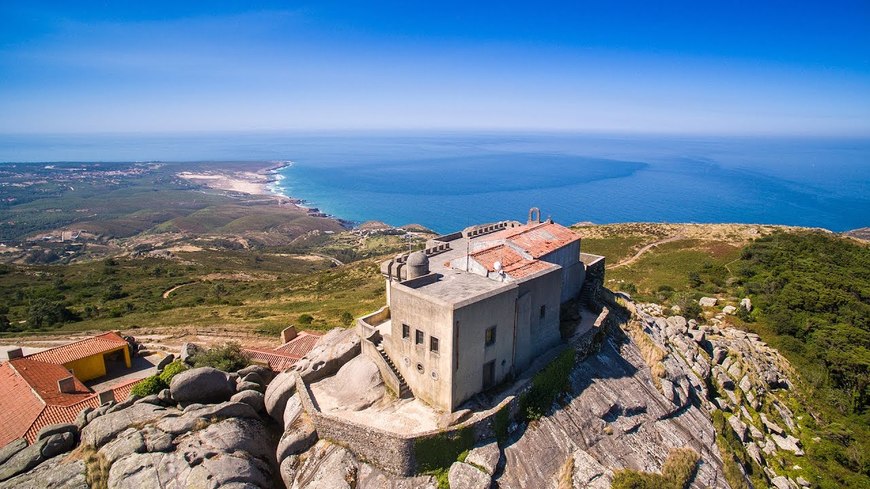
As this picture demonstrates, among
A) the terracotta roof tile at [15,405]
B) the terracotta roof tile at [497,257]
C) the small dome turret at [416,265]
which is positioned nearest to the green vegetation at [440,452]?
the small dome turret at [416,265]

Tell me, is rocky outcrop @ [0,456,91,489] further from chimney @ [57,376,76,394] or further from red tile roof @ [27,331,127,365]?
red tile roof @ [27,331,127,365]

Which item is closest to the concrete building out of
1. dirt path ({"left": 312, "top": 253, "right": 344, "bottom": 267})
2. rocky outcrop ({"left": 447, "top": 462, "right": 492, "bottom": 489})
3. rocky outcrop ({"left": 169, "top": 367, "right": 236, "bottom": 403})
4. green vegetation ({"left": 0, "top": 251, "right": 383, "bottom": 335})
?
rocky outcrop ({"left": 447, "top": 462, "right": 492, "bottom": 489})

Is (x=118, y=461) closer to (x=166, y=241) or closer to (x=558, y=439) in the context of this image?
(x=558, y=439)

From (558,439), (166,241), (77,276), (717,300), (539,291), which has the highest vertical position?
(539,291)

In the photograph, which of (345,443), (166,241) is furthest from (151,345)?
(166,241)

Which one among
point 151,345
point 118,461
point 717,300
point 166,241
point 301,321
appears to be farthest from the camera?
point 166,241

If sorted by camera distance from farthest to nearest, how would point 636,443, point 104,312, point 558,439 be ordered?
point 104,312, point 636,443, point 558,439
